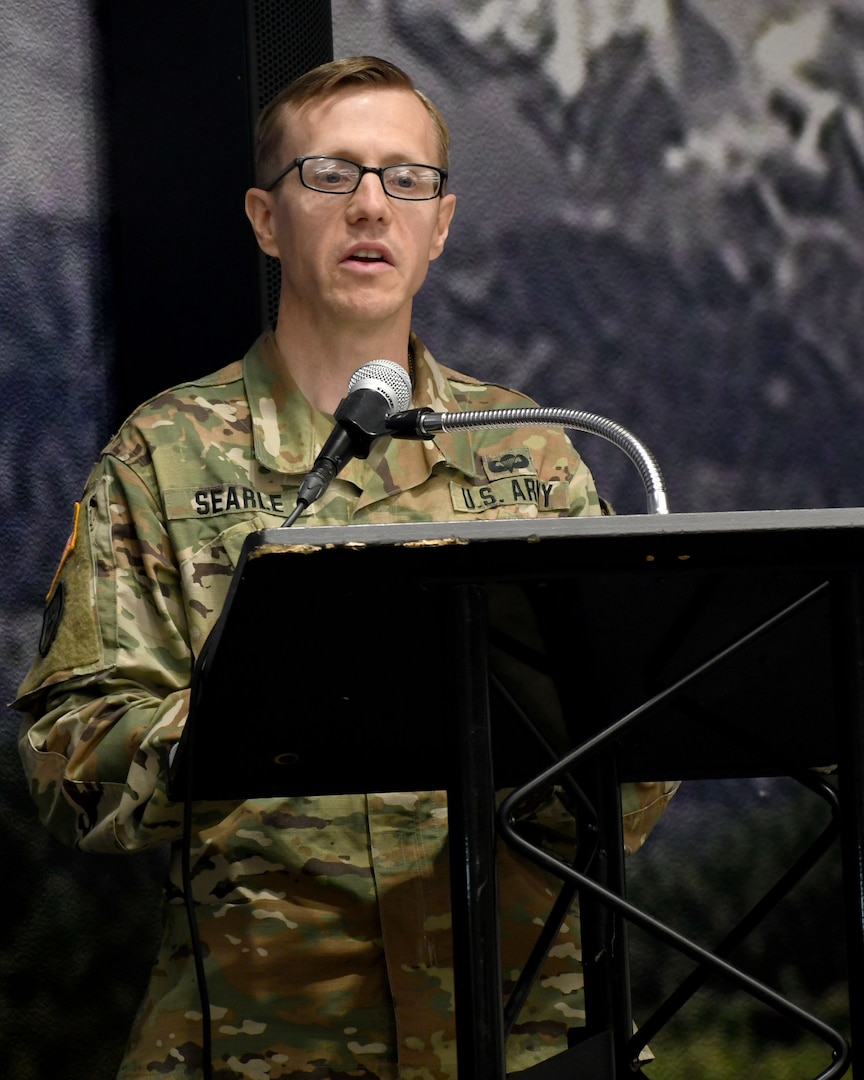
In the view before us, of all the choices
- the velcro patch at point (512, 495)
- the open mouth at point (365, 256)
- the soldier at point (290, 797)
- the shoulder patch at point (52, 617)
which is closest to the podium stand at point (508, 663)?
the soldier at point (290, 797)

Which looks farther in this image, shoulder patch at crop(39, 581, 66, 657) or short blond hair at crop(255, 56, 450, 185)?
short blond hair at crop(255, 56, 450, 185)

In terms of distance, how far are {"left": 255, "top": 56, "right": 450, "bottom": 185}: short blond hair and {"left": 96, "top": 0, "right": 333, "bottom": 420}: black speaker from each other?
6cm

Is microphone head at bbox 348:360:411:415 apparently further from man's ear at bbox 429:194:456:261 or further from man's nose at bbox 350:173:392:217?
man's ear at bbox 429:194:456:261

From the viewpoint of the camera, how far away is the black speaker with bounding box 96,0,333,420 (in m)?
2.04

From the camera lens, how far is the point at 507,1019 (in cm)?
109

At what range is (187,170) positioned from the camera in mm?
2092

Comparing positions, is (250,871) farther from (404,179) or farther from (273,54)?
(273,54)

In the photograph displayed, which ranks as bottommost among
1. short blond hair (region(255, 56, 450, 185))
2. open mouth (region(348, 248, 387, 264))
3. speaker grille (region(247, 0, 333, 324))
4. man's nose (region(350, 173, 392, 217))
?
open mouth (region(348, 248, 387, 264))

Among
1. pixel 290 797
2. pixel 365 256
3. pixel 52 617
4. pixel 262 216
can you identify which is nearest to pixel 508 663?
pixel 290 797

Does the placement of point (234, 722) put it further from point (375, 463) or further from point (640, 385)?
point (640, 385)

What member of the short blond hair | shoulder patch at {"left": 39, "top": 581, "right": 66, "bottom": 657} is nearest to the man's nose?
the short blond hair

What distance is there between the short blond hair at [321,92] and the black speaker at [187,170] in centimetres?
6

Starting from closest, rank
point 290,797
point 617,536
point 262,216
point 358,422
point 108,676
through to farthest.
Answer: point 617,536 < point 358,422 < point 290,797 < point 108,676 < point 262,216

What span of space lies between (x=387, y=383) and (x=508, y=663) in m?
0.29
